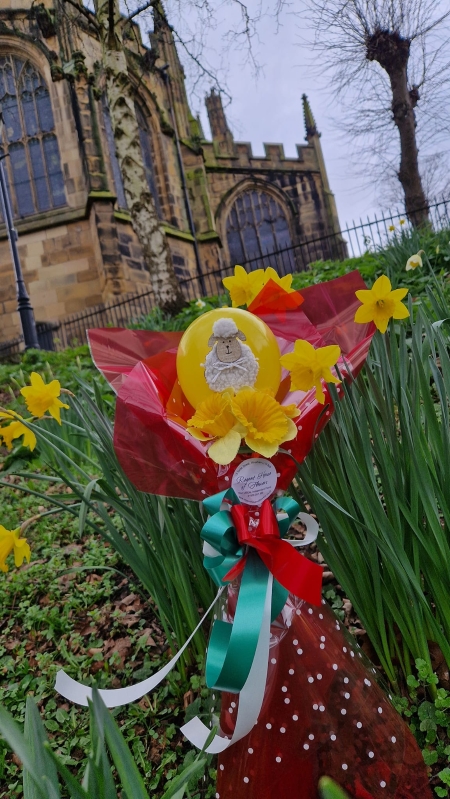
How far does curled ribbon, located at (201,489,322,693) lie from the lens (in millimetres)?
747

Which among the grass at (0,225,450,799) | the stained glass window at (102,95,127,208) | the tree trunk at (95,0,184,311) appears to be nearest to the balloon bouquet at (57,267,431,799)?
the grass at (0,225,450,799)

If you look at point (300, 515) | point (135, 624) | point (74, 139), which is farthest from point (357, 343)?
point (74, 139)

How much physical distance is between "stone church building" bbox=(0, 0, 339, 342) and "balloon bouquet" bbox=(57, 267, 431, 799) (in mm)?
7541

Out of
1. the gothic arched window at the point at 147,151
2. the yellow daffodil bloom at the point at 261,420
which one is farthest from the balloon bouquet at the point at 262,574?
the gothic arched window at the point at 147,151

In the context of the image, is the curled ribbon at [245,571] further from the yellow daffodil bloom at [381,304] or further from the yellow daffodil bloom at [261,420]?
the yellow daffodil bloom at [381,304]

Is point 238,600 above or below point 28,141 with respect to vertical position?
below

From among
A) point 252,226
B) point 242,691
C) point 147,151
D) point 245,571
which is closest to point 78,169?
point 147,151

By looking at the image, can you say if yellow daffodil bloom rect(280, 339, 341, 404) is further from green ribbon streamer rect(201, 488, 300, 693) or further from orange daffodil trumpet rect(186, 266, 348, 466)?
green ribbon streamer rect(201, 488, 300, 693)

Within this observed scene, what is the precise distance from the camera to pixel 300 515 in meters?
0.90

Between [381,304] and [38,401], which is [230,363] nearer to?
[381,304]

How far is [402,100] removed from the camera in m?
9.03

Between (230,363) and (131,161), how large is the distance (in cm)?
621

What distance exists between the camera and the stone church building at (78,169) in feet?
32.5

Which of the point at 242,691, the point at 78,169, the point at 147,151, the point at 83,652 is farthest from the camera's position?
the point at 147,151
